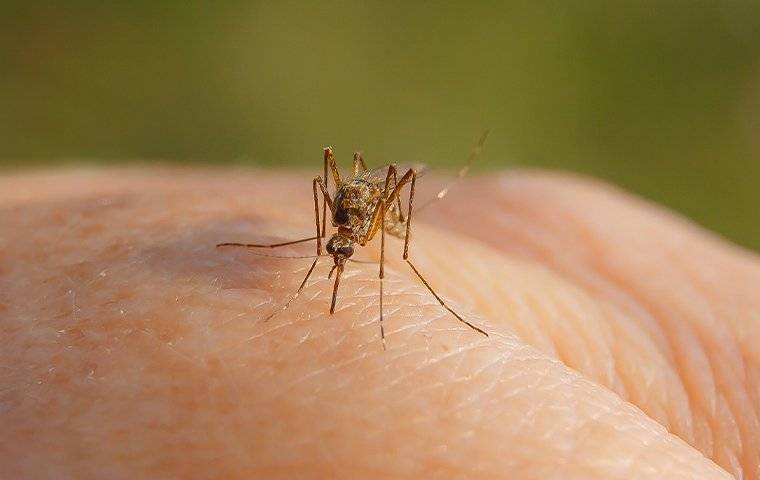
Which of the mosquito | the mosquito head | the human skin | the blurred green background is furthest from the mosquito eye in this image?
the blurred green background

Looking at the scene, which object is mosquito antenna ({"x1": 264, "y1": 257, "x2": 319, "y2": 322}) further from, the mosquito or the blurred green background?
the blurred green background

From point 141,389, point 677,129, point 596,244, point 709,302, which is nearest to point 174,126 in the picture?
point 677,129

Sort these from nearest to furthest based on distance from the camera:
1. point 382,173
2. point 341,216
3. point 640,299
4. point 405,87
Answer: point 341,216, point 640,299, point 382,173, point 405,87

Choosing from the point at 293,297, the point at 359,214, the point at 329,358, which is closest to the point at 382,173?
the point at 359,214

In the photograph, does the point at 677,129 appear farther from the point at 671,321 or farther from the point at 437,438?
the point at 437,438

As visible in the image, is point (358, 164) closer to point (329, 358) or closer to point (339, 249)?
point (339, 249)

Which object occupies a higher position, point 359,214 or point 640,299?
point 359,214
